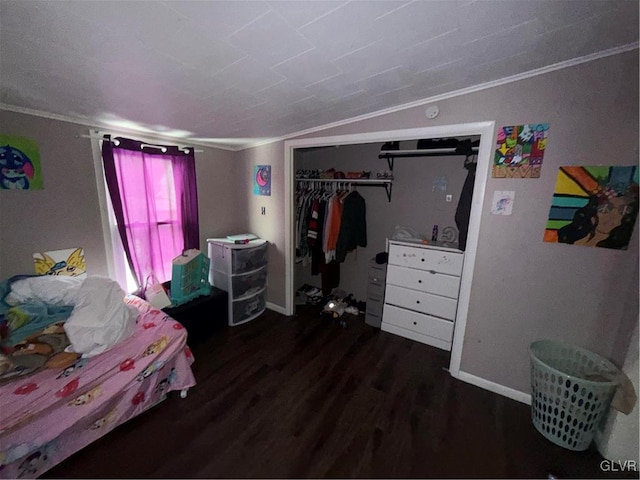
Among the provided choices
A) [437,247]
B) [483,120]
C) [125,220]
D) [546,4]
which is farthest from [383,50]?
[125,220]

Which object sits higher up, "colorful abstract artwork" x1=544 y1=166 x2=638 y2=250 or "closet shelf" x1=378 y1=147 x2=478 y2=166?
"closet shelf" x1=378 y1=147 x2=478 y2=166

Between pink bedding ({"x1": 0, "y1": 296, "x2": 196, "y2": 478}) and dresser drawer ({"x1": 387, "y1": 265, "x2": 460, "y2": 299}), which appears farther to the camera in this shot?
dresser drawer ({"x1": 387, "y1": 265, "x2": 460, "y2": 299})

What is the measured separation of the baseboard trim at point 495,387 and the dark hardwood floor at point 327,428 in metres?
0.04

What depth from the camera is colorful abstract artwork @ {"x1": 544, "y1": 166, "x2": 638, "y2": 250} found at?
1394 mm

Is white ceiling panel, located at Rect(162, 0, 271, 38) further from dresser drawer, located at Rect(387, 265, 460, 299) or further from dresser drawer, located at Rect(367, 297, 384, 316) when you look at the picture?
dresser drawer, located at Rect(367, 297, 384, 316)

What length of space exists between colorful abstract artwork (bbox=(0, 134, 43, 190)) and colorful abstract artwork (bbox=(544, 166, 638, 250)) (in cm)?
355

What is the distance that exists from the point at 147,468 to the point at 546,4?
2842 mm

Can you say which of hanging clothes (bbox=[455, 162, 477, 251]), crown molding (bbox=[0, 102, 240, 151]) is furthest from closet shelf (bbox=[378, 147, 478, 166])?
crown molding (bbox=[0, 102, 240, 151])

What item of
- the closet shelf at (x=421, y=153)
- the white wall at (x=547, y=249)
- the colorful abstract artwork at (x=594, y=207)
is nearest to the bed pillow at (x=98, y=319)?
the white wall at (x=547, y=249)

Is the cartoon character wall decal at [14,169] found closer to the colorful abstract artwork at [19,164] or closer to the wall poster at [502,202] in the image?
the colorful abstract artwork at [19,164]

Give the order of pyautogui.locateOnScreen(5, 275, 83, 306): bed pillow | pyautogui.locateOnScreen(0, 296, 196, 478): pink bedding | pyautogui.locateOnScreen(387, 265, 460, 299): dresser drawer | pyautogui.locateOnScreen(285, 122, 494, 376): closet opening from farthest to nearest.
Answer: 1. pyautogui.locateOnScreen(387, 265, 460, 299): dresser drawer
2. pyautogui.locateOnScreen(285, 122, 494, 376): closet opening
3. pyautogui.locateOnScreen(5, 275, 83, 306): bed pillow
4. pyautogui.locateOnScreen(0, 296, 196, 478): pink bedding

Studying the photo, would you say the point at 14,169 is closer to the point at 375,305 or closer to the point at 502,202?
the point at 375,305

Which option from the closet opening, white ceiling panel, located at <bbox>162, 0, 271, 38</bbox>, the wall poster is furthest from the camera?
the closet opening

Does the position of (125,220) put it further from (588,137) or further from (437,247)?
(588,137)
